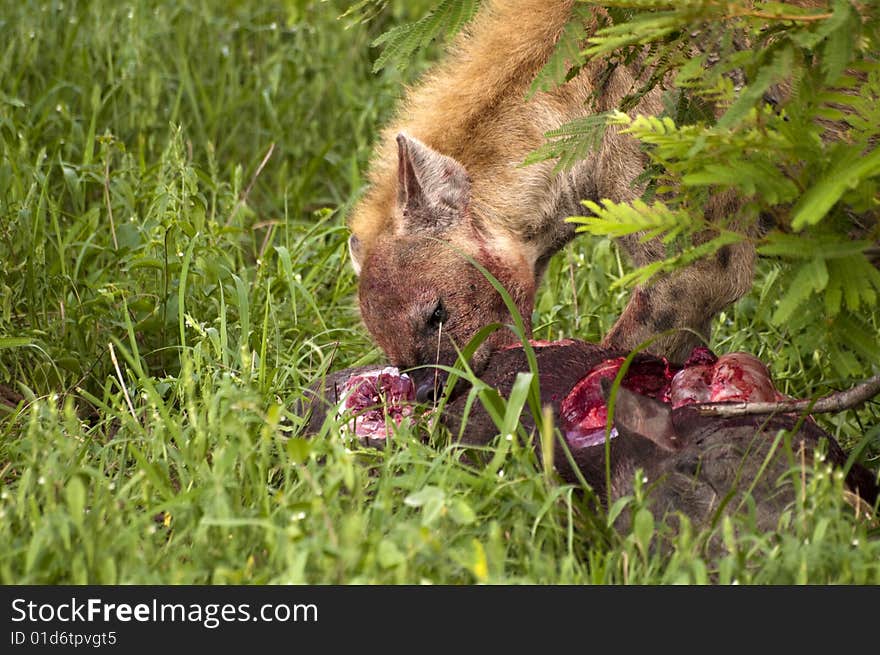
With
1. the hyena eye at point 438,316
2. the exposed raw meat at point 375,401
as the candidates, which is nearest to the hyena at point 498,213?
the hyena eye at point 438,316

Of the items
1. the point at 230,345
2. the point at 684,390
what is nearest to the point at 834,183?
the point at 684,390

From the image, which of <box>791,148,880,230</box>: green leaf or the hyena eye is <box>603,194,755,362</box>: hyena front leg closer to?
the hyena eye

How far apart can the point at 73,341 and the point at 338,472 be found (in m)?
2.01

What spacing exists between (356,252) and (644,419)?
5.69ft

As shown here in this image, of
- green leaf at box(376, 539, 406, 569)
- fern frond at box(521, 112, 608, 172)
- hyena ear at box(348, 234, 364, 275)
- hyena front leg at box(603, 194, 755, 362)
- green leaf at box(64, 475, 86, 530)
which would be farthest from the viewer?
hyena ear at box(348, 234, 364, 275)

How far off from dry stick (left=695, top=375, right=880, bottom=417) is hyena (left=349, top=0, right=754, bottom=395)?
0.95m

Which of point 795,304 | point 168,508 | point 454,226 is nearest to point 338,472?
point 168,508

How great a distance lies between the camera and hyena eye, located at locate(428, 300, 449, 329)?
14.8 feet

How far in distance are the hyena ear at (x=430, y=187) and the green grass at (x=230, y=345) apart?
1.78 ft

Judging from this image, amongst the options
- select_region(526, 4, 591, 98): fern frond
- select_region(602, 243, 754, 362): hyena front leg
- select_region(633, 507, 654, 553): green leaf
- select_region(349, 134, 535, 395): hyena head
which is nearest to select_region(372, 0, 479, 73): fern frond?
select_region(526, 4, 591, 98): fern frond

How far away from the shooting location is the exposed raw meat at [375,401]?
151 inches

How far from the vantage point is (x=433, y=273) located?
4.54 m

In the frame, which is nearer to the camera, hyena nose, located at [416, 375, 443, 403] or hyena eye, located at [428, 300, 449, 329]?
hyena nose, located at [416, 375, 443, 403]
